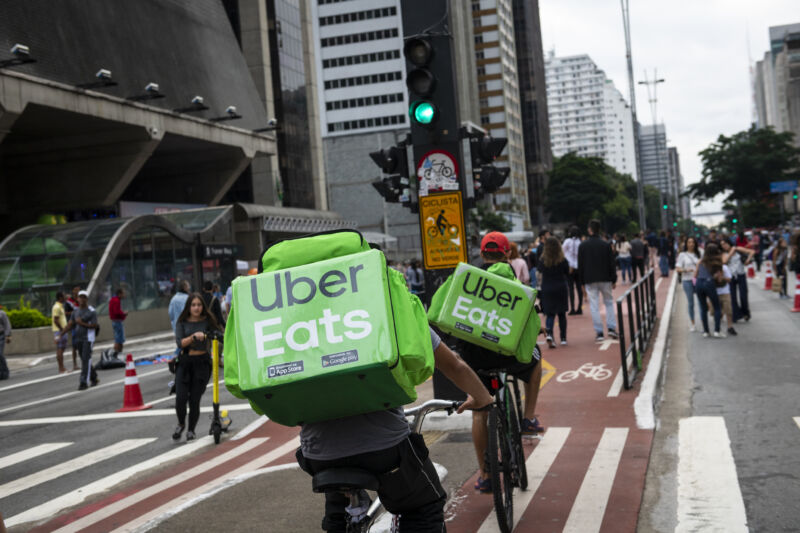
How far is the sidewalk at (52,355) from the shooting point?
24.0m

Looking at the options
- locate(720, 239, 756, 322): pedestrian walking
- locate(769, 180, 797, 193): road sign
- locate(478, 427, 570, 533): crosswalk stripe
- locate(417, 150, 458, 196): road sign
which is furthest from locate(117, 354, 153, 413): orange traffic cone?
locate(769, 180, 797, 193): road sign

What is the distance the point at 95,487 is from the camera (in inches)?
319

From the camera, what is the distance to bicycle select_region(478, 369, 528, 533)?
5.06 meters

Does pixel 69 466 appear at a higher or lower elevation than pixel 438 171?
lower

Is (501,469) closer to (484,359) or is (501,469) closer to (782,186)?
(484,359)

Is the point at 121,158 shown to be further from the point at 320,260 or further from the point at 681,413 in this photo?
the point at 320,260

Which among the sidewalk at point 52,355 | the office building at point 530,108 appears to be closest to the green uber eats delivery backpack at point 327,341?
the sidewalk at point 52,355

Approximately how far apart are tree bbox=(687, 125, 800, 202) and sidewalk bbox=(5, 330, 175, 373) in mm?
61015

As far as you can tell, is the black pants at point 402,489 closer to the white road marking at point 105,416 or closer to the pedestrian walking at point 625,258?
the white road marking at point 105,416

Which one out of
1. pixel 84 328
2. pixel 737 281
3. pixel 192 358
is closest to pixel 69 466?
pixel 192 358

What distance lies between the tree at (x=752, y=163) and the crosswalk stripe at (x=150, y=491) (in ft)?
246

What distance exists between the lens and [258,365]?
303 centimetres

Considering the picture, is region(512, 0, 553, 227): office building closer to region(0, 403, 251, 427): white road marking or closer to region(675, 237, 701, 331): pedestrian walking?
region(675, 237, 701, 331): pedestrian walking

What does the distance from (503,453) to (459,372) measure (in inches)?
81.6
